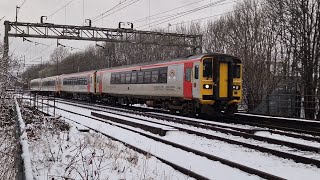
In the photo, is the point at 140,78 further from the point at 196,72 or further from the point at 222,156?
the point at 222,156

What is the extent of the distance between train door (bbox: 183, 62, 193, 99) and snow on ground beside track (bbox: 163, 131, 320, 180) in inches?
258

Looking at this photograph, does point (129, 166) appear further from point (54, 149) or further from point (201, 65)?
point (201, 65)

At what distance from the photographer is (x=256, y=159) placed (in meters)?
9.08

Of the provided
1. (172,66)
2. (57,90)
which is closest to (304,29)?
(172,66)

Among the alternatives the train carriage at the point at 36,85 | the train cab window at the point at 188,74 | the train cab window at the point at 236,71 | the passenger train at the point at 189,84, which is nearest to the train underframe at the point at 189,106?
the passenger train at the point at 189,84

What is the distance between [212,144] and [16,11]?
28263 millimetres

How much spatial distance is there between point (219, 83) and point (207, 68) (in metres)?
1.01

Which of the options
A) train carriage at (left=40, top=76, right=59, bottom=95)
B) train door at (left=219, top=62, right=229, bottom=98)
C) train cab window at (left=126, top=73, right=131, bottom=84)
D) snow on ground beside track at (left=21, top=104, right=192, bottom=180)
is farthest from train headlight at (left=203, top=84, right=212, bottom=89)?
train carriage at (left=40, top=76, right=59, bottom=95)

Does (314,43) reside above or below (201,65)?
above

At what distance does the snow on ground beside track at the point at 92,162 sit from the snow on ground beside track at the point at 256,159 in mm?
1758

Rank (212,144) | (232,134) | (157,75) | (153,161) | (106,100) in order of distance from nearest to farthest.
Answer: (153,161) → (212,144) → (232,134) → (157,75) → (106,100)

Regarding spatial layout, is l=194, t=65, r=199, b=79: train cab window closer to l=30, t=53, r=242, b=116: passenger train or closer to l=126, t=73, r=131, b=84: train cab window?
l=30, t=53, r=242, b=116: passenger train

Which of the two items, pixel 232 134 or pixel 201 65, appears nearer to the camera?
pixel 232 134

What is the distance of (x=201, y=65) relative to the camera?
1795cm
